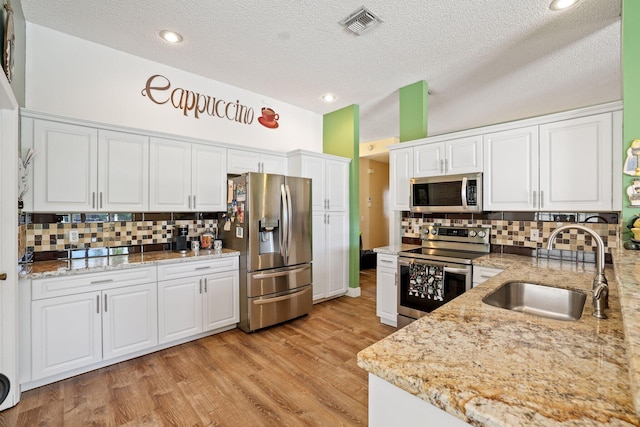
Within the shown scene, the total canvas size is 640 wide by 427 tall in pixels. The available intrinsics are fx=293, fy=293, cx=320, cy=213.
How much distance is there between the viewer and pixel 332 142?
4.82 m

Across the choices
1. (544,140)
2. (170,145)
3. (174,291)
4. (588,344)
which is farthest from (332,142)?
(588,344)

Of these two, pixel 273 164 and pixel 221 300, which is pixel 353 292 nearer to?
pixel 221 300

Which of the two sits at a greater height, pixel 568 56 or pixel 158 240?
pixel 568 56

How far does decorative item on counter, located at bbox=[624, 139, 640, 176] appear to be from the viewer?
187 cm

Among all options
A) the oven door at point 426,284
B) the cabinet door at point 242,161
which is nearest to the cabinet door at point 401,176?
the oven door at point 426,284

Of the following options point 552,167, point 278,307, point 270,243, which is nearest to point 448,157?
point 552,167

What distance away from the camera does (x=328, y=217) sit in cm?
425

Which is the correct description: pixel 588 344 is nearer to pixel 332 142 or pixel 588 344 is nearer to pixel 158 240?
pixel 158 240

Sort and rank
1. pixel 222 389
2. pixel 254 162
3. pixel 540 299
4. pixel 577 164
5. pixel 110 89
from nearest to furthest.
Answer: pixel 540 299, pixel 222 389, pixel 577 164, pixel 110 89, pixel 254 162

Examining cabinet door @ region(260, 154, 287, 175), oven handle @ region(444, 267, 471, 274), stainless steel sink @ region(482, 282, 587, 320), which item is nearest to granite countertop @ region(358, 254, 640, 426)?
stainless steel sink @ region(482, 282, 587, 320)

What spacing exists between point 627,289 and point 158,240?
3627 mm

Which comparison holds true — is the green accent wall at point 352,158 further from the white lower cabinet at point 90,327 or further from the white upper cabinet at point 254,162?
the white lower cabinet at point 90,327

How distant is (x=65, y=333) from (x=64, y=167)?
1.37m

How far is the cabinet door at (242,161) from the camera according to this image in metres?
3.56
